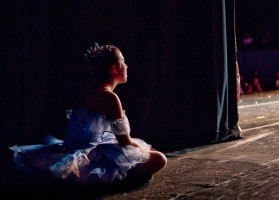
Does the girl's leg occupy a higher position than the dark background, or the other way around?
the dark background

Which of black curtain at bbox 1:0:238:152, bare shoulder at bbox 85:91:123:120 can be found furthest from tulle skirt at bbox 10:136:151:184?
black curtain at bbox 1:0:238:152

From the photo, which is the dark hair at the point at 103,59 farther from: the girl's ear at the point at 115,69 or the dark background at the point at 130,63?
the dark background at the point at 130,63

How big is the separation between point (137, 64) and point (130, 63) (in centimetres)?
10

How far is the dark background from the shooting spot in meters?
4.59

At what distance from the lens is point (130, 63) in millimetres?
5680

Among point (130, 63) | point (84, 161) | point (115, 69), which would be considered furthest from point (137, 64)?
point (84, 161)

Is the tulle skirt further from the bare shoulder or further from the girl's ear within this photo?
the girl's ear

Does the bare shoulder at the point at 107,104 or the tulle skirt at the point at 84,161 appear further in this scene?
the bare shoulder at the point at 107,104

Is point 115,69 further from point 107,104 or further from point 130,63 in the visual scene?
point 130,63

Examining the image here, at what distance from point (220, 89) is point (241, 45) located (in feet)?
41.7

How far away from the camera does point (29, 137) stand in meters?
4.75

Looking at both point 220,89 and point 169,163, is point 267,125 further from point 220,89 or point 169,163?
point 169,163

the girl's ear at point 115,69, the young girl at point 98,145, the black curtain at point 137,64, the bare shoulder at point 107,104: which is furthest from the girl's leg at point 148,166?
the black curtain at point 137,64

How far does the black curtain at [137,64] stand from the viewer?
181 inches
